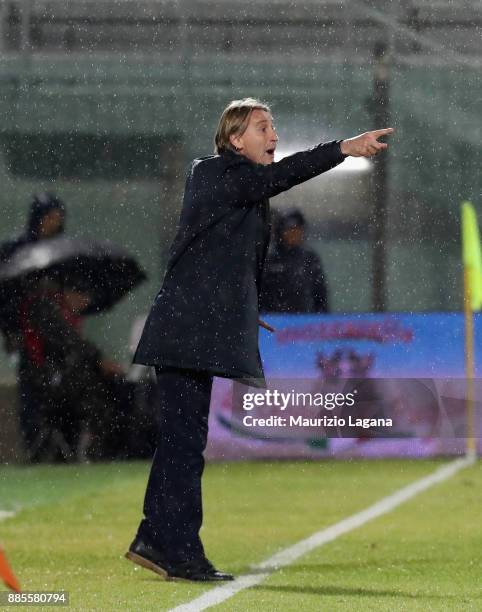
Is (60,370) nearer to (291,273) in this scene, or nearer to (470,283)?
(291,273)

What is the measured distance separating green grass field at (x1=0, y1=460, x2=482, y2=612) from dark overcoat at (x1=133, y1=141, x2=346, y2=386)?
0.61 meters

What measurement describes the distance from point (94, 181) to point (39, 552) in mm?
2879

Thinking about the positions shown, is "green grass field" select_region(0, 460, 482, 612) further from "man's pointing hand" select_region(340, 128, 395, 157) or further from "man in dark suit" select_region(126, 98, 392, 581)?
"man's pointing hand" select_region(340, 128, 395, 157)

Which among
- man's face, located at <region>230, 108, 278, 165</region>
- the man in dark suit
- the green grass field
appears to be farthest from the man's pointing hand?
the green grass field

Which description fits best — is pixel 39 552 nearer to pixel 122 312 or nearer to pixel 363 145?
pixel 363 145

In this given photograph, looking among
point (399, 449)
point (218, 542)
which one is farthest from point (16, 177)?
point (218, 542)

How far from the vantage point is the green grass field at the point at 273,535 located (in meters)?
5.21

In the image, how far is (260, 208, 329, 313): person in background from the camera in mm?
8852

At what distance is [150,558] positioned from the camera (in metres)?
5.26

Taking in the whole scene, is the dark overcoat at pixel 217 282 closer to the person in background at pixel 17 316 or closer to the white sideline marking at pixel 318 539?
the white sideline marking at pixel 318 539

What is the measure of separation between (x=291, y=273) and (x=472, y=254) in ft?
2.66

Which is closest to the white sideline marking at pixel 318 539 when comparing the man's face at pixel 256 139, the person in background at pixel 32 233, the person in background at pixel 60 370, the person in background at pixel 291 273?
the person in background at pixel 291 273

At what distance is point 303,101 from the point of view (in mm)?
8734

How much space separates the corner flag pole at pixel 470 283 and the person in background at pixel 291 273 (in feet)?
2.09
